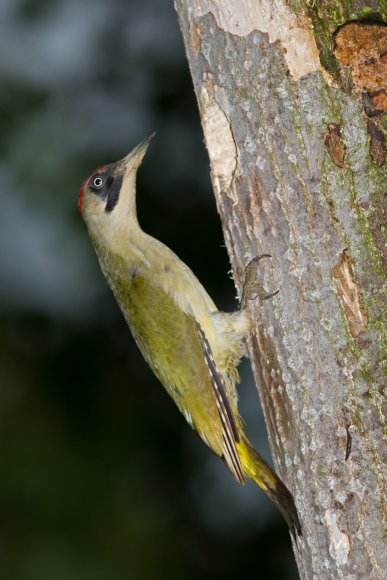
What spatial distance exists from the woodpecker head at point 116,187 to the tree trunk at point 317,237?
1.42m

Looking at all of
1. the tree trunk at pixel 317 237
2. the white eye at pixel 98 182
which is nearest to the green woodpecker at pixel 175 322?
the white eye at pixel 98 182

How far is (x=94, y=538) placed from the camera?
5809 mm

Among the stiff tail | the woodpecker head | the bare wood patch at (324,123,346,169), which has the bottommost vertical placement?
the stiff tail

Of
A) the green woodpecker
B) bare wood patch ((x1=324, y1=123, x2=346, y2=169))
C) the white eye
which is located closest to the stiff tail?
the green woodpecker

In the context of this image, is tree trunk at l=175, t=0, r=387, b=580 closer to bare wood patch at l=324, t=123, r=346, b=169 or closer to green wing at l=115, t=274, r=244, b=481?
bare wood patch at l=324, t=123, r=346, b=169

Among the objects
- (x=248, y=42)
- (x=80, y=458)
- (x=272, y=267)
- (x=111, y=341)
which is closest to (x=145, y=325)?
(x=272, y=267)

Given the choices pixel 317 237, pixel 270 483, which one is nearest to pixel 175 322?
pixel 270 483

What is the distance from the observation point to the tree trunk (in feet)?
8.77

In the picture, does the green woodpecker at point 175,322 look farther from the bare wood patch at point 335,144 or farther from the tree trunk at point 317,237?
the bare wood patch at point 335,144

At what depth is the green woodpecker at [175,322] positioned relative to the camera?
3732 mm

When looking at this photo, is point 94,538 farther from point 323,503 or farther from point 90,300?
point 323,503

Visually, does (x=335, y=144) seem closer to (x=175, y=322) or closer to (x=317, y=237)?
(x=317, y=237)

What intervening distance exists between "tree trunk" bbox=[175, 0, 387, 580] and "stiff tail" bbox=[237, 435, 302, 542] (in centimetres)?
6

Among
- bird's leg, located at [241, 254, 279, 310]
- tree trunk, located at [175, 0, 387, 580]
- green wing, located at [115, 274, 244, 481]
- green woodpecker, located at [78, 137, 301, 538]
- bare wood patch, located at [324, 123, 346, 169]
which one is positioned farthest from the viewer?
green wing, located at [115, 274, 244, 481]
